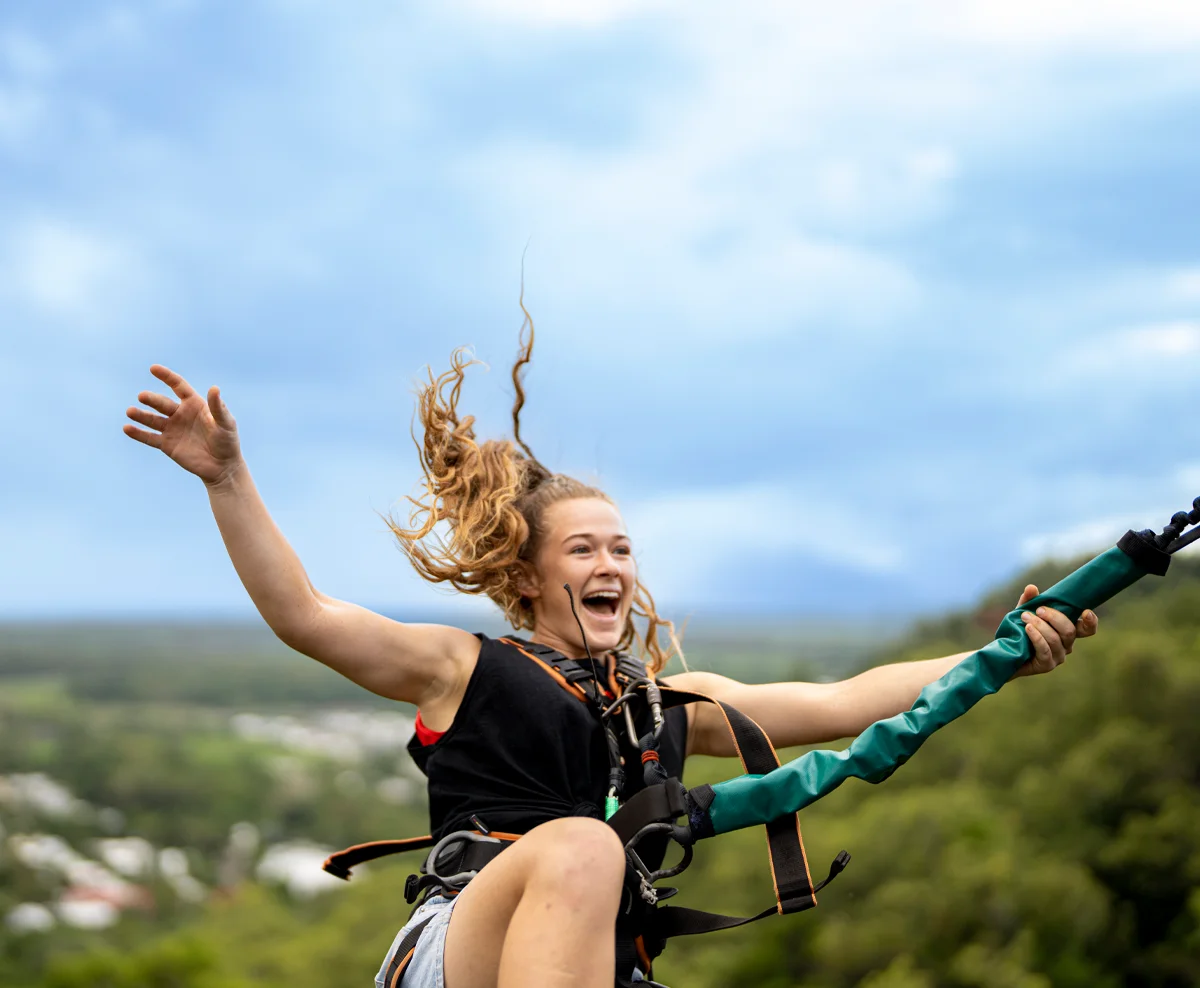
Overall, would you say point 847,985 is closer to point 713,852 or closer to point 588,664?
point 713,852

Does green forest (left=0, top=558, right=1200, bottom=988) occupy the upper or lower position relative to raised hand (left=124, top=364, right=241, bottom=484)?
upper

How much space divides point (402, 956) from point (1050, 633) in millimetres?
1841

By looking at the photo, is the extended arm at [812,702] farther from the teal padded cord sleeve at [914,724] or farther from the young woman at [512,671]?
the teal padded cord sleeve at [914,724]

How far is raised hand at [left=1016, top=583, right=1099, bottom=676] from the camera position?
3525 mm

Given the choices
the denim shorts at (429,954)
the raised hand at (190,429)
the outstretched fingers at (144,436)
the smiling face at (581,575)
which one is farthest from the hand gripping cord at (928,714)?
the outstretched fingers at (144,436)

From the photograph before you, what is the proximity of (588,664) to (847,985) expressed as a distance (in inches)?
880

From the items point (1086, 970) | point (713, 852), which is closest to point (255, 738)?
point (713, 852)

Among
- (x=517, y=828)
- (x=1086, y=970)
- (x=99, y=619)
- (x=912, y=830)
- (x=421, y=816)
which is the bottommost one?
(x=517, y=828)

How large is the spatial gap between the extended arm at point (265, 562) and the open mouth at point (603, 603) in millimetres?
606

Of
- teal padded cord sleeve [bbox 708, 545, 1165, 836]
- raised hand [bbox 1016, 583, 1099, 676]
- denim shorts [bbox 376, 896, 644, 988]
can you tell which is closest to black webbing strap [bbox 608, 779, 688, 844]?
teal padded cord sleeve [bbox 708, 545, 1165, 836]

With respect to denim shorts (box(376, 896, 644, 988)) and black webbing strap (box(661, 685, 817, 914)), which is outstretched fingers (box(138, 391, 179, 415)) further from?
black webbing strap (box(661, 685, 817, 914))

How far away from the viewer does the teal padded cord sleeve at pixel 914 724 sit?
3.36m

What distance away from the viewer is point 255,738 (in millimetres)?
103500

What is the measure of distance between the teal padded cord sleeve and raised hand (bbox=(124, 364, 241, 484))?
60.0 inches
